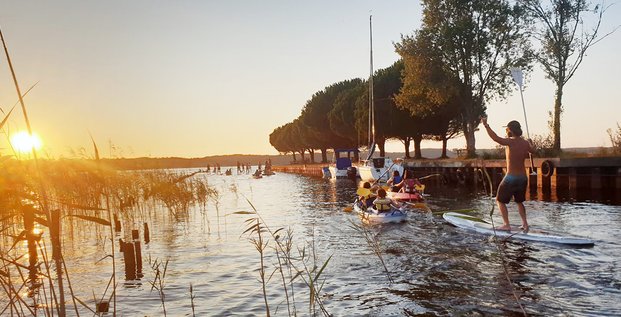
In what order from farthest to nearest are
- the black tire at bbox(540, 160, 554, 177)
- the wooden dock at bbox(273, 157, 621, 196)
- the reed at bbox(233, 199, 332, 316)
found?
1. the black tire at bbox(540, 160, 554, 177)
2. the wooden dock at bbox(273, 157, 621, 196)
3. the reed at bbox(233, 199, 332, 316)

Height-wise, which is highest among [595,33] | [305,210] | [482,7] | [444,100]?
[482,7]

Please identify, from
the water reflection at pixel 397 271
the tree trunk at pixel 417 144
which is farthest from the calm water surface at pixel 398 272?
the tree trunk at pixel 417 144

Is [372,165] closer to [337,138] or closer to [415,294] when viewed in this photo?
[415,294]

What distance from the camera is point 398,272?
401 inches

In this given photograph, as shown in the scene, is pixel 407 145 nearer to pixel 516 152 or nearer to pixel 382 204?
pixel 382 204

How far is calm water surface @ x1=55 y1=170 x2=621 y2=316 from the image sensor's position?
7.94 m

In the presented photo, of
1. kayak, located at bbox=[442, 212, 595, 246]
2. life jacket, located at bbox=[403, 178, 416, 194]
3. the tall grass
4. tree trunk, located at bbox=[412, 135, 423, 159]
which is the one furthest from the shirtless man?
tree trunk, located at bbox=[412, 135, 423, 159]

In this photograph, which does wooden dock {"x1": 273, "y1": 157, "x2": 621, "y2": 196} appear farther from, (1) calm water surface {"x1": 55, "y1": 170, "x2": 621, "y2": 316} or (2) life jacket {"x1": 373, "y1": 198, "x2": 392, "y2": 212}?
(1) calm water surface {"x1": 55, "y1": 170, "x2": 621, "y2": 316}

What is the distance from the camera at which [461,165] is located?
124ft

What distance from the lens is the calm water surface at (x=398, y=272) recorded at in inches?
313

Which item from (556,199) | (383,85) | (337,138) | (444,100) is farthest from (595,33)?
(337,138)

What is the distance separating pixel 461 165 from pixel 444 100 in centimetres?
600

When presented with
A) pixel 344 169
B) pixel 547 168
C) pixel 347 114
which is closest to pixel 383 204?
pixel 547 168

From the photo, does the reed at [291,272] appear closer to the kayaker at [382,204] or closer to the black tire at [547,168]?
the kayaker at [382,204]
